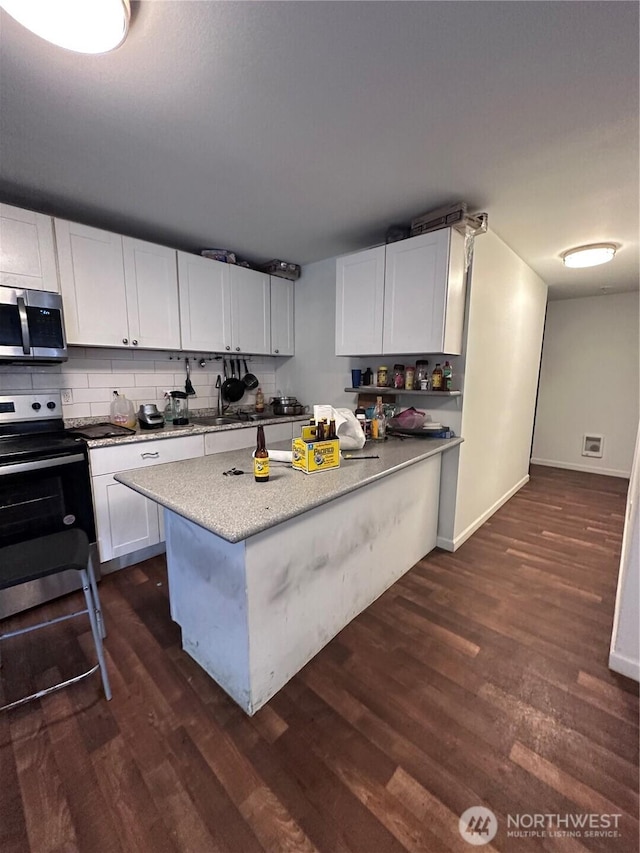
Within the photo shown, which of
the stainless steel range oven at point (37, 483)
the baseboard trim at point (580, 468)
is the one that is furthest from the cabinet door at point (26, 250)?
the baseboard trim at point (580, 468)

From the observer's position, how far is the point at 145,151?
157cm

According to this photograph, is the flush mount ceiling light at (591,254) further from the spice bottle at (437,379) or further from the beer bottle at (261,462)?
the beer bottle at (261,462)

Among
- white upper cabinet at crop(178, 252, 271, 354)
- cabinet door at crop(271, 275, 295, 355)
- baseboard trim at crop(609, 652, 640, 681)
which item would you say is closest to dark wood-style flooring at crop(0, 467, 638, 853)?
baseboard trim at crop(609, 652, 640, 681)

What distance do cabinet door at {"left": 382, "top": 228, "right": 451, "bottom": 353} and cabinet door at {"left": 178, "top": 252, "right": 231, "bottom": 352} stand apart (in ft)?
4.59

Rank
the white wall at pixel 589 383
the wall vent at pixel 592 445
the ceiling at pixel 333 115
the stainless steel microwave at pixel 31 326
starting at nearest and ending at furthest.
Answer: the ceiling at pixel 333 115
the stainless steel microwave at pixel 31 326
the white wall at pixel 589 383
the wall vent at pixel 592 445

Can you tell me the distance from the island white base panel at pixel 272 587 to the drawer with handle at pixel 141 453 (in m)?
0.82

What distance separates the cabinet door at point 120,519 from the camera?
83.4 inches

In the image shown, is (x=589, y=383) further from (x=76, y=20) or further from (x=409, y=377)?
(x=76, y=20)

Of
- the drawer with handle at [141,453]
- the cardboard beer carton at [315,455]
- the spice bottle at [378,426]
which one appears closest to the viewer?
the cardboard beer carton at [315,455]

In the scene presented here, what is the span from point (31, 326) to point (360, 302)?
204 centimetres

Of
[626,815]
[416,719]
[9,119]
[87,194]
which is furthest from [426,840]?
[87,194]

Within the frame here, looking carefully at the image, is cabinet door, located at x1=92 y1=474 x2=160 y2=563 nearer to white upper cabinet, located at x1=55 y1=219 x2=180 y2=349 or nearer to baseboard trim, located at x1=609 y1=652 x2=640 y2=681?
white upper cabinet, located at x1=55 y1=219 x2=180 y2=349

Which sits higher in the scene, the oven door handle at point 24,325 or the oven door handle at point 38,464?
the oven door handle at point 24,325

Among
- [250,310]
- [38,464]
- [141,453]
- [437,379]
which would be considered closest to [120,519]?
[141,453]
